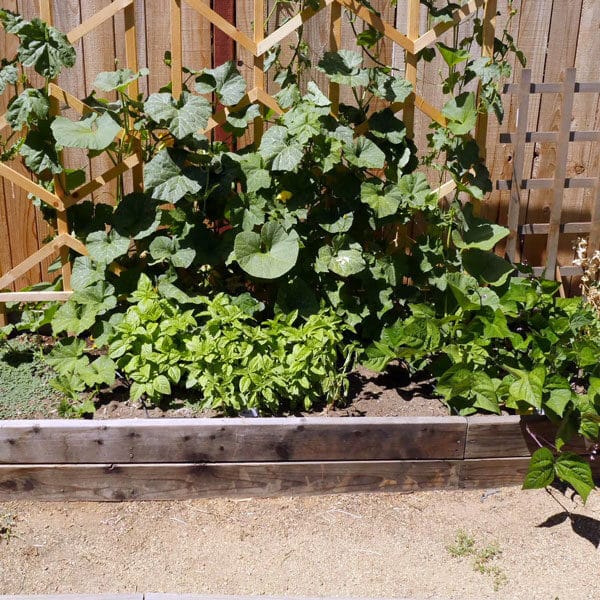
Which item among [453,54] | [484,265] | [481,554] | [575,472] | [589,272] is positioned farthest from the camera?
[589,272]

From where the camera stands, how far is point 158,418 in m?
3.09

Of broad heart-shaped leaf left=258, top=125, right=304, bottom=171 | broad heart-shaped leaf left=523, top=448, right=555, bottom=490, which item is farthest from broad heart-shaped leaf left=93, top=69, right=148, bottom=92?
broad heart-shaped leaf left=523, top=448, right=555, bottom=490

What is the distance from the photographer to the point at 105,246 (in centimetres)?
330

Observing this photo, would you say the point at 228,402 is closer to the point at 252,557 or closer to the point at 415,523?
the point at 252,557

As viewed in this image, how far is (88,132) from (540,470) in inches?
82.0

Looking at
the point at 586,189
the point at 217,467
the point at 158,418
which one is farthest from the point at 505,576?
the point at 586,189

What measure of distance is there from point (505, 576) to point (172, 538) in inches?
44.3

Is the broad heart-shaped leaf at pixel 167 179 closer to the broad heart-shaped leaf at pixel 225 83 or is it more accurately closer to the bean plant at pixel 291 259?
the bean plant at pixel 291 259

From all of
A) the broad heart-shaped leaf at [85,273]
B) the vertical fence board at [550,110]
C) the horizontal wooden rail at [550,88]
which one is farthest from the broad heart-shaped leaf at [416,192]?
the broad heart-shaped leaf at [85,273]

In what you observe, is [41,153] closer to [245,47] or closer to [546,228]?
[245,47]

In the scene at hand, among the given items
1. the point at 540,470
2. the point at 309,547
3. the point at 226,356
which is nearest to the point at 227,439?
the point at 226,356

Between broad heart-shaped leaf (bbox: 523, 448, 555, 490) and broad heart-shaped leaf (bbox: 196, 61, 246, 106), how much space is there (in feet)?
5.74

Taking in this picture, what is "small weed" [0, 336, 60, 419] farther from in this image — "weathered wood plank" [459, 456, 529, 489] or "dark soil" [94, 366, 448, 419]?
"weathered wood plank" [459, 456, 529, 489]

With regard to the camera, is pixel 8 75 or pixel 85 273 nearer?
pixel 8 75
